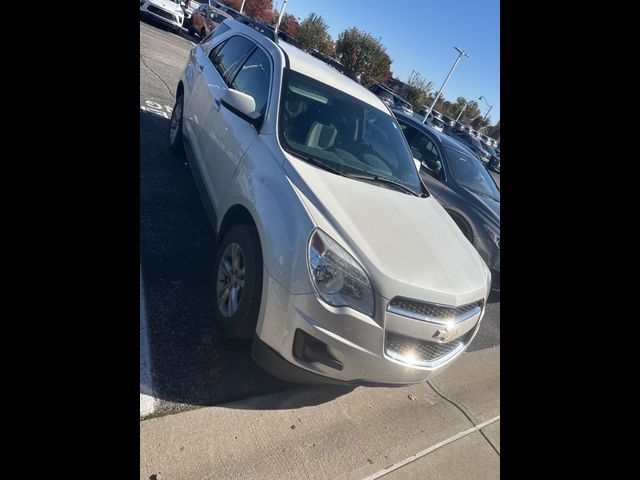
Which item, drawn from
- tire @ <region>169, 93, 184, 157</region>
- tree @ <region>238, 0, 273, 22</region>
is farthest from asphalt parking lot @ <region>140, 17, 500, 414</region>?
tree @ <region>238, 0, 273, 22</region>

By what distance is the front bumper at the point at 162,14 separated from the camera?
13.1 metres

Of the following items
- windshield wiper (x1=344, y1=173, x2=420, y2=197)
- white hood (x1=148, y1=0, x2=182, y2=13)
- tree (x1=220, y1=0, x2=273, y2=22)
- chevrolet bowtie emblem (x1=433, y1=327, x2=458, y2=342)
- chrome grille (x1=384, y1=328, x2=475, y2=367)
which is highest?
tree (x1=220, y1=0, x2=273, y2=22)

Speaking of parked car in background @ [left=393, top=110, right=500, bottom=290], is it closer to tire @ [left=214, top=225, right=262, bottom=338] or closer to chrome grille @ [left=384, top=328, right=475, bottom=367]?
chrome grille @ [left=384, top=328, right=475, bottom=367]

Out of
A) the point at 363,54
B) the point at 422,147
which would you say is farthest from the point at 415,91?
the point at 422,147

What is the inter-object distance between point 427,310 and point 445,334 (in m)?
0.21

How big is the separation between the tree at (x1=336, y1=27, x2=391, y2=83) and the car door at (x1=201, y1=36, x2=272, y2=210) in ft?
90.9

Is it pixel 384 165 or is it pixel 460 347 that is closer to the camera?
pixel 460 347

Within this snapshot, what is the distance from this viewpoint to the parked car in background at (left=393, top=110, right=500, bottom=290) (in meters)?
4.94

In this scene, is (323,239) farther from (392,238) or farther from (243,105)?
(243,105)
